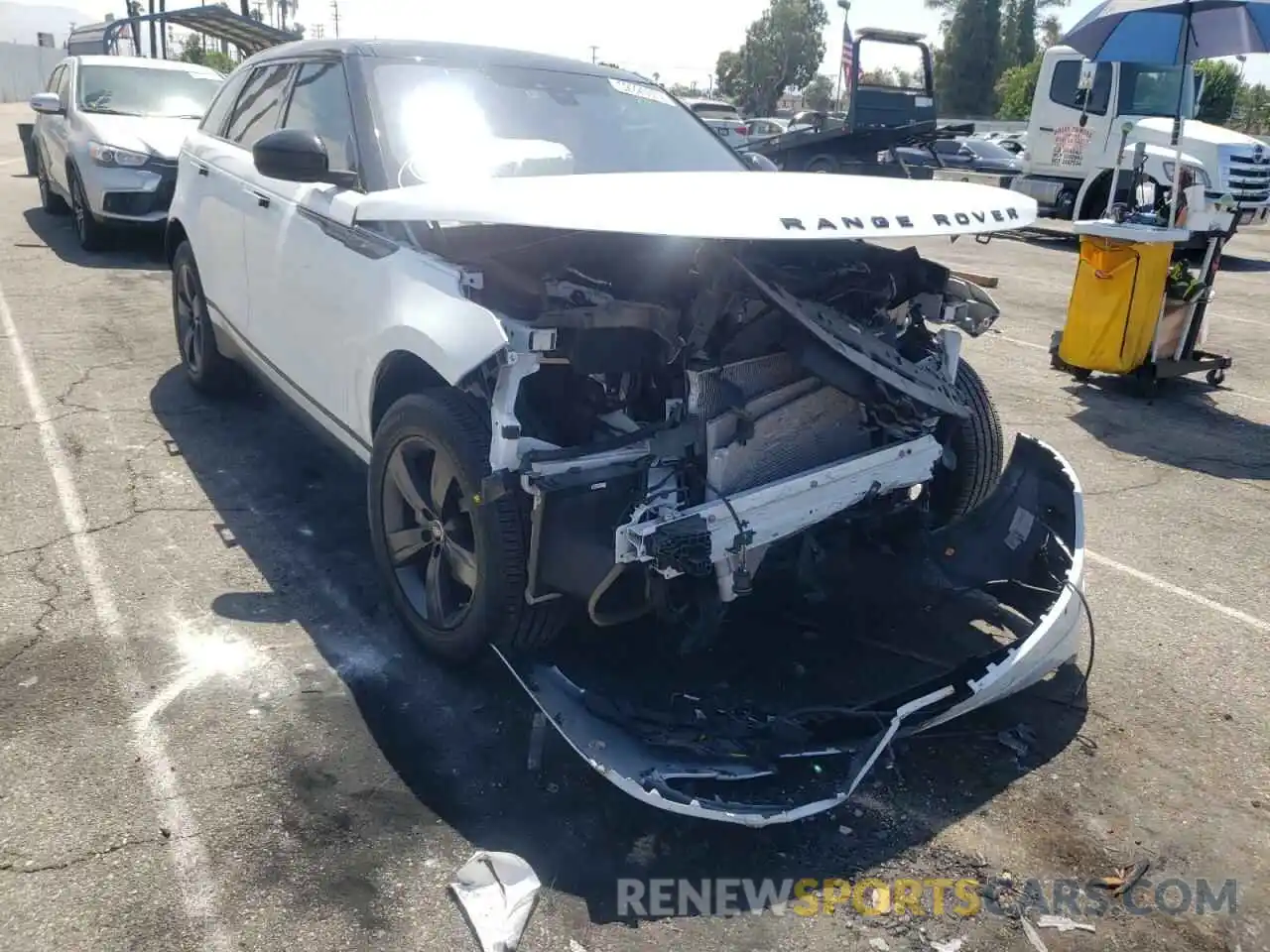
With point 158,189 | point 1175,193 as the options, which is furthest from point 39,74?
point 1175,193

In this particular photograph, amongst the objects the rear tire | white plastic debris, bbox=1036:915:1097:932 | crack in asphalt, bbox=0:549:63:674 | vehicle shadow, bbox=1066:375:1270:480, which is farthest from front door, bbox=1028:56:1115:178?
crack in asphalt, bbox=0:549:63:674

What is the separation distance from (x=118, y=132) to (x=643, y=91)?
738 cm

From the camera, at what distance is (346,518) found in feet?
15.1

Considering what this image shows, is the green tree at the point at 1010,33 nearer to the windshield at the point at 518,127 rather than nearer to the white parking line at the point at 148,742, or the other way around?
the windshield at the point at 518,127

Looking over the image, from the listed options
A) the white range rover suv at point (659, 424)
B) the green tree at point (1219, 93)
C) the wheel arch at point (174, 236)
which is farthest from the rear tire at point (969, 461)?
the green tree at point (1219, 93)

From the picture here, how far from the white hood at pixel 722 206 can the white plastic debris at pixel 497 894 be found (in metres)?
1.61

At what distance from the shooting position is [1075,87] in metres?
16.3

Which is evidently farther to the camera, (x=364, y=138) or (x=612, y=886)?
(x=364, y=138)

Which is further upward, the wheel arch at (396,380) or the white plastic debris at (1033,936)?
the wheel arch at (396,380)

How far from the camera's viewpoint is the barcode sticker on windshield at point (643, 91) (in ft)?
15.4

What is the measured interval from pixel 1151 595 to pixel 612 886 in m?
2.82

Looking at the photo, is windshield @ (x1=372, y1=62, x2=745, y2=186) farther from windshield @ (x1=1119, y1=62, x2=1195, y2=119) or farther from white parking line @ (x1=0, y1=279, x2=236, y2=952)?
windshield @ (x1=1119, y1=62, x2=1195, y2=119)

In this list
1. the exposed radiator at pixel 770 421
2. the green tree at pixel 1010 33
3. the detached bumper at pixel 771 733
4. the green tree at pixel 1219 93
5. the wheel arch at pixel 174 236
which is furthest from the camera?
the green tree at pixel 1010 33

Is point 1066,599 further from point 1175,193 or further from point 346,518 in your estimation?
point 1175,193
